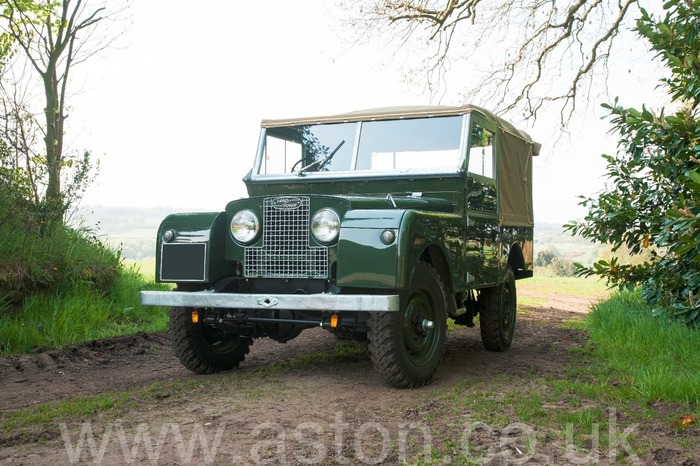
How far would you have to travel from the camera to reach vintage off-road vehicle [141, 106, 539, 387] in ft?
17.3

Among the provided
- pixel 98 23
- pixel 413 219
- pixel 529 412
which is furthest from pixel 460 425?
pixel 98 23

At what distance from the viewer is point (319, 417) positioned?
4617 mm

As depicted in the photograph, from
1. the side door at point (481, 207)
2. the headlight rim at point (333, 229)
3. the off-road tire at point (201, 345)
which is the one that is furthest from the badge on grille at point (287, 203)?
the side door at point (481, 207)

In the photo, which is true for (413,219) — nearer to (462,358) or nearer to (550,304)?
(462,358)

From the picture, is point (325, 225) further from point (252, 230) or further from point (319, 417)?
point (319, 417)

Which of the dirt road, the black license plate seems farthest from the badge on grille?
the dirt road

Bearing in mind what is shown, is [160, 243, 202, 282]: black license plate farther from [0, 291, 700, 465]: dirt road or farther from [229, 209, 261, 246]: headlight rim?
[0, 291, 700, 465]: dirt road

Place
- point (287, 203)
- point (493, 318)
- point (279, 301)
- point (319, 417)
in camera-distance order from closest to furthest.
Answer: point (319, 417) < point (279, 301) < point (287, 203) < point (493, 318)

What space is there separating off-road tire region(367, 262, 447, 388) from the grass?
4356 millimetres

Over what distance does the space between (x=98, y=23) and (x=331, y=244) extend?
10.6 meters

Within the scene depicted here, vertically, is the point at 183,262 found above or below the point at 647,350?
above

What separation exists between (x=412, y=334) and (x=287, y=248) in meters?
1.21

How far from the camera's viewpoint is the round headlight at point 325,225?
18.3ft

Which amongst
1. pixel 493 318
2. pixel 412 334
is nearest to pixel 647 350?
pixel 493 318
